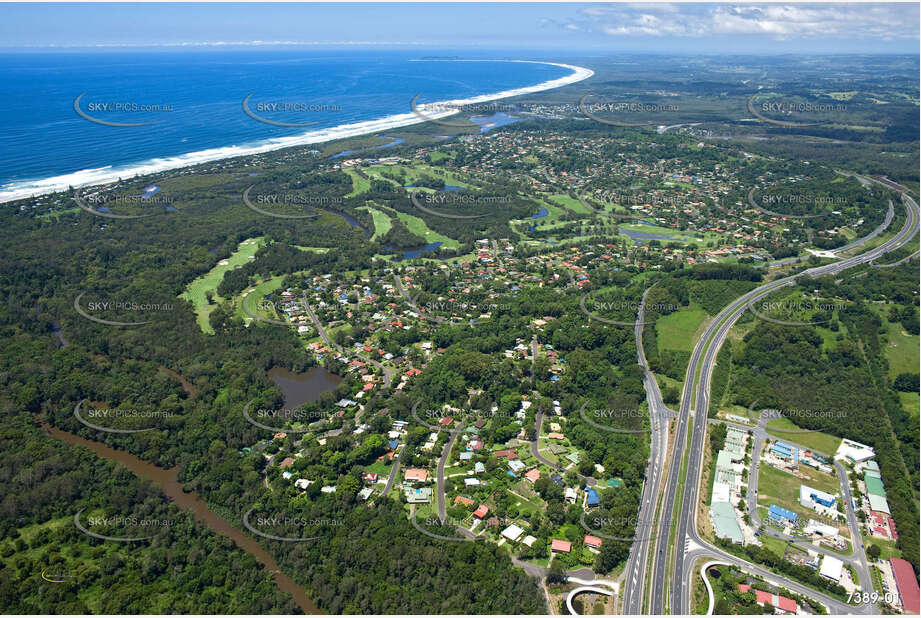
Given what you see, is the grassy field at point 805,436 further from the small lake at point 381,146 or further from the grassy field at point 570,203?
the small lake at point 381,146

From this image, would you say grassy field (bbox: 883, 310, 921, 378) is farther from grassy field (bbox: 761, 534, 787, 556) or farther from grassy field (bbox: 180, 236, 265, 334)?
grassy field (bbox: 180, 236, 265, 334)

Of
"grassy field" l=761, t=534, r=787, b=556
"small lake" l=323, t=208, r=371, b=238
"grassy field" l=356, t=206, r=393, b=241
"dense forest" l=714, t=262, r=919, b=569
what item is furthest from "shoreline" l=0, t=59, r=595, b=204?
"grassy field" l=761, t=534, r=787, b=556

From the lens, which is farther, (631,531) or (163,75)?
(163,75)

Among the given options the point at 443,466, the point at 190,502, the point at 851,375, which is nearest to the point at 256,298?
the point at 190,502

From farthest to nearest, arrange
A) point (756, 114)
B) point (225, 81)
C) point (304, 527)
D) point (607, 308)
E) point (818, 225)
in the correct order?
point (225, 81) → point (756, 114) → point (818, 225) → point (607, 308) → point (304, 527)

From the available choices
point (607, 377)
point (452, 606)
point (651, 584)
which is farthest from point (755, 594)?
point (607, 377)

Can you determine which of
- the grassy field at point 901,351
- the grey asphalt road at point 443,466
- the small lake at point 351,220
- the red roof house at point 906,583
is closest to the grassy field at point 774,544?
the red roof house at point 906,583

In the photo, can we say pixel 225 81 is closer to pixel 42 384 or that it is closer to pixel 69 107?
pixel 69 107
